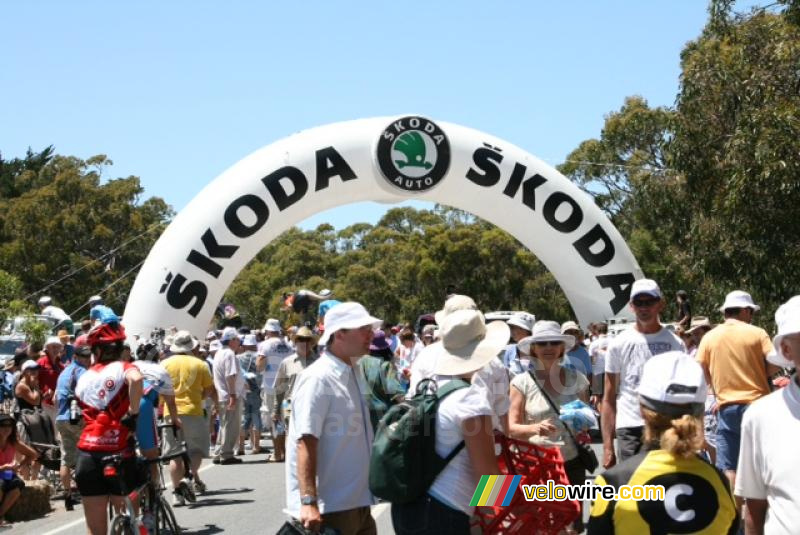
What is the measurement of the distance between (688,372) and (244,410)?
1377 centimetres

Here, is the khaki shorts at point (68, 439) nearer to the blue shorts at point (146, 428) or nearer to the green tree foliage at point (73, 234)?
the blue shorts at point (146, 428)

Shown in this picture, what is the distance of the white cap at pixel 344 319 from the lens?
5.22m

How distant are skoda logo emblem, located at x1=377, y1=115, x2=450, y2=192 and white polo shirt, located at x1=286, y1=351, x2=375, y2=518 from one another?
14339 millimetres

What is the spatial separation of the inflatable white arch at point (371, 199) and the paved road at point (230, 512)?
5.91 metres

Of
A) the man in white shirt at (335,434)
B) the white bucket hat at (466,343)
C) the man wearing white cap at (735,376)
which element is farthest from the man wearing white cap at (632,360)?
the man in white shirt at (335,434)

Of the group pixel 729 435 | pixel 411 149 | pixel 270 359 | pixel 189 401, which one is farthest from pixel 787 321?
pixel 411 149

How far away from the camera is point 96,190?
51.5m

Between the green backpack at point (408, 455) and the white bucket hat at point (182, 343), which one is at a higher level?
the white bucket hat at point (182, 343)

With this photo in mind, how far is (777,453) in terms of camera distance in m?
3.59

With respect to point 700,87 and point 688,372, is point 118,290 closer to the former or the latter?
point 700,87

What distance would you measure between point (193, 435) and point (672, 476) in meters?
8.41

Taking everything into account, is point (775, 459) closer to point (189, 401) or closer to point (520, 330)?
point (520, 330)

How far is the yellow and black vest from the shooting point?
3.44 metres

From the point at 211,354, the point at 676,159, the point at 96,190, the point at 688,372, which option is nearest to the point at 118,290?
the point at 96,190
